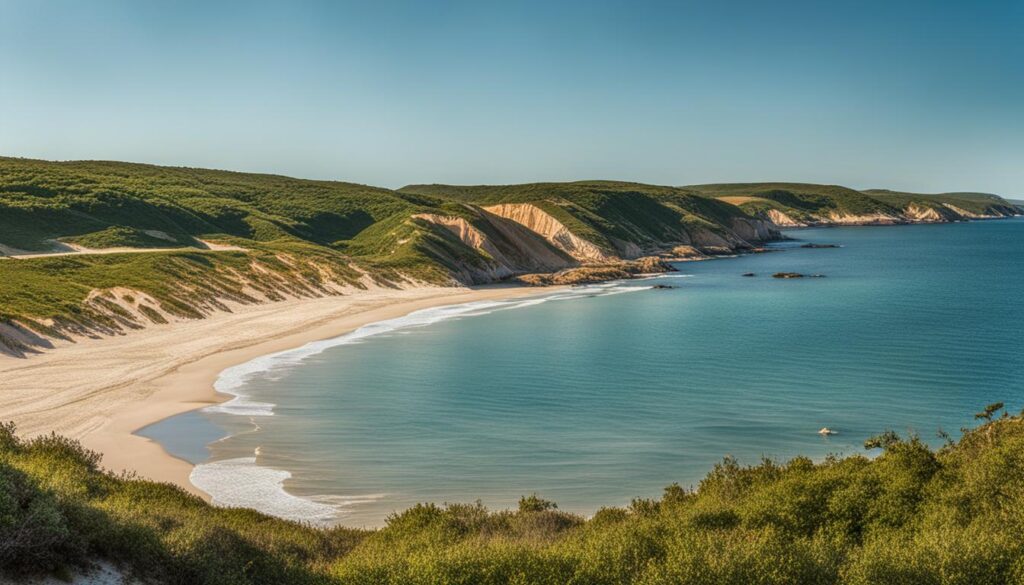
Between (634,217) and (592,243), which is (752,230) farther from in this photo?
(592,243)

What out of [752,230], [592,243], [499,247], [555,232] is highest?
[752,230]

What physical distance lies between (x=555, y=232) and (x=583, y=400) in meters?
89.3

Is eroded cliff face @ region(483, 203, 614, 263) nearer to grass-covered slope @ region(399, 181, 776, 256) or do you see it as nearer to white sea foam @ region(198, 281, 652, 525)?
grass-covered slope @ region(399, 181, 776, 256)

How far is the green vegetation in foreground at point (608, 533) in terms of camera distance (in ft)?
36.4

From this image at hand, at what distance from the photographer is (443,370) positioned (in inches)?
1639

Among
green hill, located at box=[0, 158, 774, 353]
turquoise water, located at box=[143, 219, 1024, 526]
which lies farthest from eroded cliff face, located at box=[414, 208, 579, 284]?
turquoise water, located at box=[143, 219, 1024, 526]

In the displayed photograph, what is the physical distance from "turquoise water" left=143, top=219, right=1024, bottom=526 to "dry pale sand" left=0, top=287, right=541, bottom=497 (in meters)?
1.67

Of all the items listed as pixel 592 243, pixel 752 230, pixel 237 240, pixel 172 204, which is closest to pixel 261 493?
pixel 237 240

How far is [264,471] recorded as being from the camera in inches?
961

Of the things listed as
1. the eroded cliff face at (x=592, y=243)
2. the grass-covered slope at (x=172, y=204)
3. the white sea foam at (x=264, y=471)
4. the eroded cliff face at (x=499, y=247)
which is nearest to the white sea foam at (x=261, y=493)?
the white sea foam at (x=264, y=471)

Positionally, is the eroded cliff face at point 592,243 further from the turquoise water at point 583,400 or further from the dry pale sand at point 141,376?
the dry pale sand at point 141,376

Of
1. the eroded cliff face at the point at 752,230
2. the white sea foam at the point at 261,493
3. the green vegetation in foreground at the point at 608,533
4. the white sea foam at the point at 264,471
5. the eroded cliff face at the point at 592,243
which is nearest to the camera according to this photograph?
the green vegetation in foreground at the point at 608,533

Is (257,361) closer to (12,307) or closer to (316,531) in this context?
(12,307)

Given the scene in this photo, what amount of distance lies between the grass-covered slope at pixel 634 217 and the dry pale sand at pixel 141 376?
2732 inches
